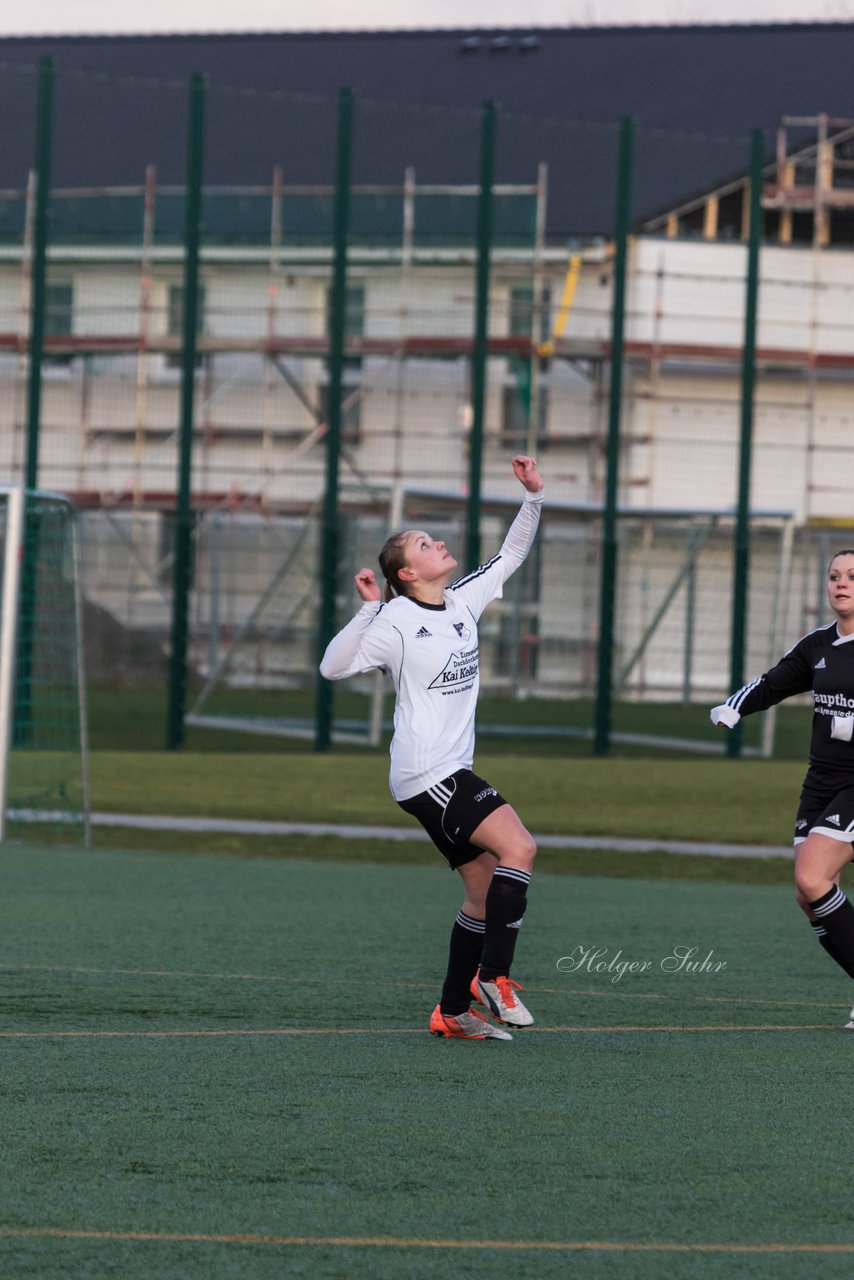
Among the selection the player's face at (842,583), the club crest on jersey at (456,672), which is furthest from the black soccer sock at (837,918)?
the club crest on jersey at (456,672)

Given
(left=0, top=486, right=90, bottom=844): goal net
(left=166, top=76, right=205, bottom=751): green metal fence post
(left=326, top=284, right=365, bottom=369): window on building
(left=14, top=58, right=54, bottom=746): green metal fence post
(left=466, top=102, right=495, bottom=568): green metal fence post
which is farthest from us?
(left=326, top=284, right=365, bottom=369): window on building

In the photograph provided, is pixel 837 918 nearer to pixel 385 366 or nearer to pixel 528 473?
pixel 528 473

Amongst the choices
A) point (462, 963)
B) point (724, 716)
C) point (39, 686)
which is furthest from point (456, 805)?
point (39, 686)

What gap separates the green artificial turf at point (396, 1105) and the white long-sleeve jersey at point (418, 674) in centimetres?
88

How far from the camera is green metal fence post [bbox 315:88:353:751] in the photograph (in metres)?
19.0

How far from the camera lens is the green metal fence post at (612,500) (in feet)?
64.1

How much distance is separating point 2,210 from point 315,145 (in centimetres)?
523

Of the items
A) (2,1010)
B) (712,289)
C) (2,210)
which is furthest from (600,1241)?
(712,289)

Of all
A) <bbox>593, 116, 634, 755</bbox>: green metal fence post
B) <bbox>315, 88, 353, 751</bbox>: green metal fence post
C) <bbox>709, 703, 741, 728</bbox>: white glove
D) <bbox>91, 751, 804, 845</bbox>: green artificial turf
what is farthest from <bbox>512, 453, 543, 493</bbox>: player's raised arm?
<bbox>593, 116, 634, 755</bbox>: green metal fence post

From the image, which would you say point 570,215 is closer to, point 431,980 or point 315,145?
point 315,145

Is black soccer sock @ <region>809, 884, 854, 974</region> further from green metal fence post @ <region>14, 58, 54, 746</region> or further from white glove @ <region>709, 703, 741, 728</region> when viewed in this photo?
green metal fence post @ <region>14, 58, 54, 746</region>

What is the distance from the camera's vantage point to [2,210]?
26.5 metres

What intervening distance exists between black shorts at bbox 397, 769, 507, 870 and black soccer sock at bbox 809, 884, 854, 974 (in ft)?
4.05

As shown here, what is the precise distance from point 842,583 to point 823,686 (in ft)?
1.19
